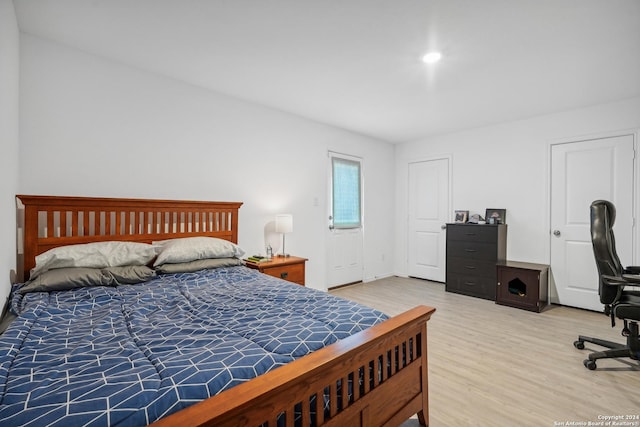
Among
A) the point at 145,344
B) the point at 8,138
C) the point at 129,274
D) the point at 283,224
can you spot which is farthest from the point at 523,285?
the point at 8,138

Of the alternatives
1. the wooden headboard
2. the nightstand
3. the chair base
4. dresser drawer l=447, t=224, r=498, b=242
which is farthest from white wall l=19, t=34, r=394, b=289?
the chair base

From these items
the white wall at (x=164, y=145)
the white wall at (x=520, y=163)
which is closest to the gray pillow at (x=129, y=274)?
the white wall at (x=164, y=145)

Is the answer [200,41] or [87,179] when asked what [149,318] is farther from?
[200,41]

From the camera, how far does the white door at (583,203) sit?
350 cm

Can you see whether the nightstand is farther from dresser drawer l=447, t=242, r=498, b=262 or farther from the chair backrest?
the chair backrest

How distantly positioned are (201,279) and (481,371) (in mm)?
2262

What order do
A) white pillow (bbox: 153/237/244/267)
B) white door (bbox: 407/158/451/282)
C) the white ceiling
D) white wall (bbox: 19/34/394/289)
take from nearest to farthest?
the white ceiling < white wall (bbox: 19/34/394/289) < white pillow (bbox: 153/237/244/267) < white door (bbox: 407/158/451/282)

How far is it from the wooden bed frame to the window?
2457 mm

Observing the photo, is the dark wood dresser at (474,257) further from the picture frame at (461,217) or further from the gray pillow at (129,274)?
the gray pillow at (129,274)

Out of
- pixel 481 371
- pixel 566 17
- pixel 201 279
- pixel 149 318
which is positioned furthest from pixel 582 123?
pixel 149 318

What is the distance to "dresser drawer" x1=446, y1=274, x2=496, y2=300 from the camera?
412cm

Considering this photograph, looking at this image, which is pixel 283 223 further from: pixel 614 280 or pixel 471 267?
pixel 614 280

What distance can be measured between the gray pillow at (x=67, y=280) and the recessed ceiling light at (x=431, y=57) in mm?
2993

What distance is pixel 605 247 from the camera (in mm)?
2318
